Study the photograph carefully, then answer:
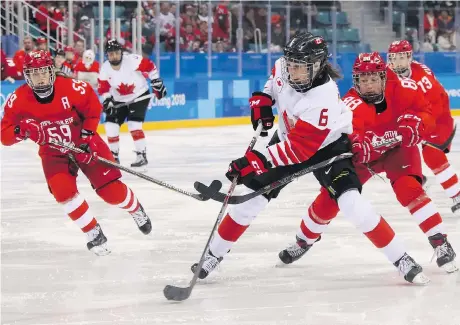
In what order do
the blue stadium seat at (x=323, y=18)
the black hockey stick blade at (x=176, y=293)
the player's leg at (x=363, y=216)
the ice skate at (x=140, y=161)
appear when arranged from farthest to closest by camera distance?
1. the blue stadium seat at (x=323, y=18)
2. the ice skate at (x=140, y=161)
3. the player's leg at (x=363, y=216)
4. the black hockey stick blade at (x=176, y=293)

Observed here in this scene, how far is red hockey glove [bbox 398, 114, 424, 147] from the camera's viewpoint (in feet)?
12.5

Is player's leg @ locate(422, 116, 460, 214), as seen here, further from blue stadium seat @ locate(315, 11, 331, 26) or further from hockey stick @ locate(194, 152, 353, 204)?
blue stadium seat @ locate(315, 11, 331, 26)

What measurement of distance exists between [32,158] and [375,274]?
467 cm

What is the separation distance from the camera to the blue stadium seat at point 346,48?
12.1 metres

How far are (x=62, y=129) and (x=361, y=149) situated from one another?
1430 mm

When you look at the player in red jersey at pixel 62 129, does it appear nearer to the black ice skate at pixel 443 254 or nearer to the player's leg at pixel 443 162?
the black ice skate at pixel 443 254

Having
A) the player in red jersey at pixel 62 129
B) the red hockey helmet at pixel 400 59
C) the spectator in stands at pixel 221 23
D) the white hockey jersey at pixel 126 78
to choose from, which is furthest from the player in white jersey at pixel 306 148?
the spectator in stands at pixel 221 23

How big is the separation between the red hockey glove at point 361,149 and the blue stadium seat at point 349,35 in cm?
843

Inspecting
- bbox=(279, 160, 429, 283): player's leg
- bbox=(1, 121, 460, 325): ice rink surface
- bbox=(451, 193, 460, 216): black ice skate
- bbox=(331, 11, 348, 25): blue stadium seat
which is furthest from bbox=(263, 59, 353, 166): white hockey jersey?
bbox=(331, 11, 348, 25): blue stadium seat

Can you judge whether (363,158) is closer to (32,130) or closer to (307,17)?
(32,130)

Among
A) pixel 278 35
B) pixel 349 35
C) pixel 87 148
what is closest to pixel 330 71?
pixel 87 148

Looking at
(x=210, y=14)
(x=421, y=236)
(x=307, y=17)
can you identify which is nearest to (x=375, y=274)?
(x=421, y=236)

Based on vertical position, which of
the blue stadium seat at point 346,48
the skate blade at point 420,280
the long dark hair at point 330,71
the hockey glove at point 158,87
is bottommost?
the blue stadium seat at point 346,48

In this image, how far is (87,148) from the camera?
4484 mm
